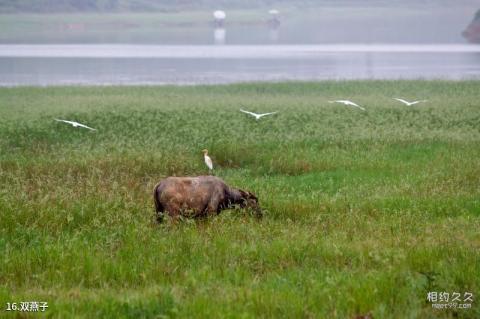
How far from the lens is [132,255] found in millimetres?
10180

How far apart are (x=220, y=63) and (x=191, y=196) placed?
260ft

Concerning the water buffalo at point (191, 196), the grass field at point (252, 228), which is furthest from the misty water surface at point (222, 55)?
the water buffalo at point (191, 196)

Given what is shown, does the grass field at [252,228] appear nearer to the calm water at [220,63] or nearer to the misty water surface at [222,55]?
the calm water at [220,63]

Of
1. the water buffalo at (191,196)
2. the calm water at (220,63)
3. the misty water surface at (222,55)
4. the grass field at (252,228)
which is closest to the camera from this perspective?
the grass field at (252,228)

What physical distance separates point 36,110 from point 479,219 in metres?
25.9

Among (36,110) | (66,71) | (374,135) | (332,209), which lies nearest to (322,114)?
(374,135)

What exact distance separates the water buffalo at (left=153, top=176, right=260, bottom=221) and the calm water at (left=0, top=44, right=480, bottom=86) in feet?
161

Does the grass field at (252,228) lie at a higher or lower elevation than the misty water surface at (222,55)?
higher

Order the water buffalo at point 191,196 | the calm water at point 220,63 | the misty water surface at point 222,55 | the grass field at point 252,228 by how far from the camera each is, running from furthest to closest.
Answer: the misty water surface at point 222,55
the calm water at point 220,63
the water buffalo at point 191,196
the grass field at point 252,228

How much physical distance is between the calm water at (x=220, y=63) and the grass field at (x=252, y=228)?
124ft

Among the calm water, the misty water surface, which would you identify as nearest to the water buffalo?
the calm water

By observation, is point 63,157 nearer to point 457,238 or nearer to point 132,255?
point 132,255

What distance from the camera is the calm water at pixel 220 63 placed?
6844 cm

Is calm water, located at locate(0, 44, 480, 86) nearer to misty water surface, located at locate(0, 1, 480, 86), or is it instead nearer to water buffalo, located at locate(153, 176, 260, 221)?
misty water surface, located at locate(0, 1, 480, 86)
